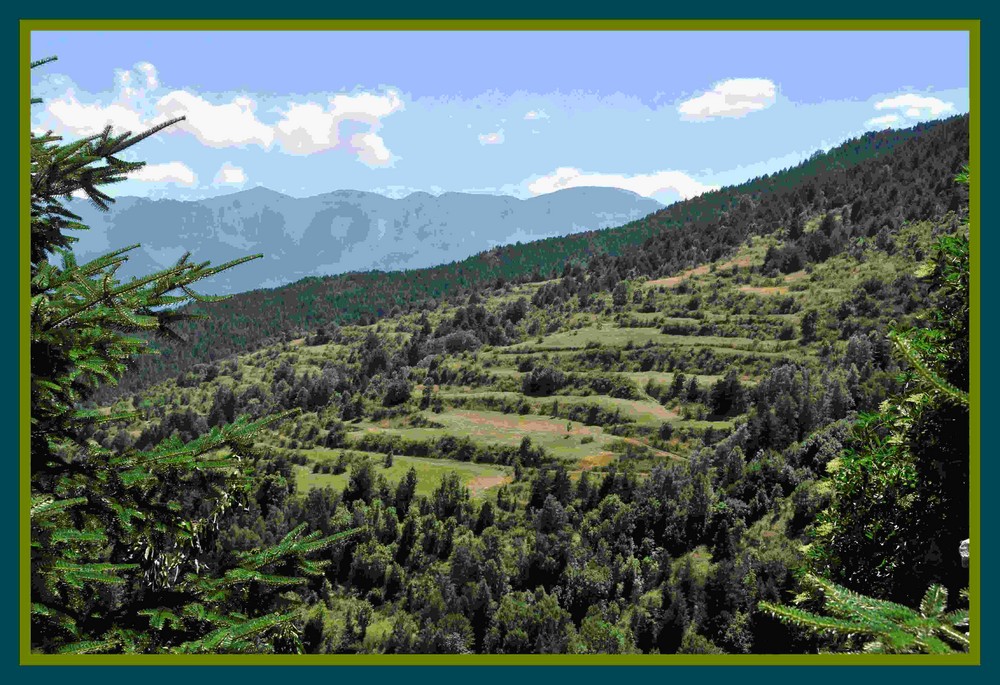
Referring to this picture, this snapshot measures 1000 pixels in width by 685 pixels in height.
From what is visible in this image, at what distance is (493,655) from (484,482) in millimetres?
60382

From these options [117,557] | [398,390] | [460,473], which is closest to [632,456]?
[460,473]

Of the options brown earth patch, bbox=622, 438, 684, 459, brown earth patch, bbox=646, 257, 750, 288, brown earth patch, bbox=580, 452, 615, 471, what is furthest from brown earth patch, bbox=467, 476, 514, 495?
brown earth patch, bbox=646, 257, 750, 288

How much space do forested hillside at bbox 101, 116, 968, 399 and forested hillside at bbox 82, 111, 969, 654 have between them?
1.01 m

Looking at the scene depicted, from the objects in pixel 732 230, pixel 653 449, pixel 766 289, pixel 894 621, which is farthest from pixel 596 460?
pixel 732 230

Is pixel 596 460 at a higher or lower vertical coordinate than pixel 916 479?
lower

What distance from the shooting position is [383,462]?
70.4m

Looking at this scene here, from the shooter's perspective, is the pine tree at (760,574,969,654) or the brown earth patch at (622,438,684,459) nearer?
the pine tree at (760,574,969,654)

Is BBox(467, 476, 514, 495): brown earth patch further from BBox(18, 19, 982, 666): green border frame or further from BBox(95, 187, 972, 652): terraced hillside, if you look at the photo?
BBox(18, 19, 982, 666): green border frame

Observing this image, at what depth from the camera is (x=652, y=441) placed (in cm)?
6681

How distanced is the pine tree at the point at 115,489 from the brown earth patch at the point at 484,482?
2165 inches

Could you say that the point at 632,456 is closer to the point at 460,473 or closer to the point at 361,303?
the point at 460,473

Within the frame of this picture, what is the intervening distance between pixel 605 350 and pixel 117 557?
303ft

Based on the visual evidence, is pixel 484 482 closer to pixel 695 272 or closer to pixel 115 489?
pixel 115 489

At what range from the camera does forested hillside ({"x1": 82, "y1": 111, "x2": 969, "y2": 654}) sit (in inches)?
240
